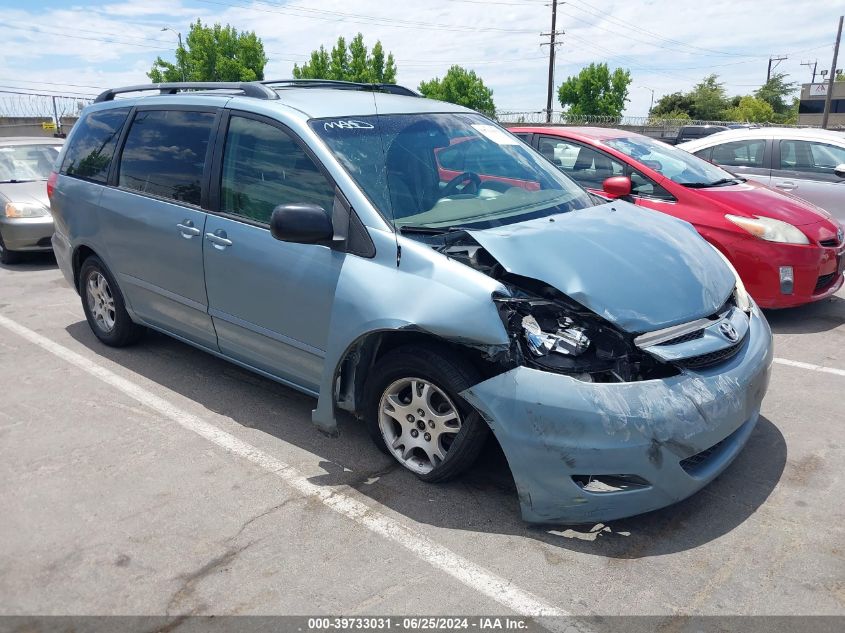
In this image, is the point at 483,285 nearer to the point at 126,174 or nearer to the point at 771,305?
the point at 126,174

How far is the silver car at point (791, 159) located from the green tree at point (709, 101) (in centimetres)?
8944

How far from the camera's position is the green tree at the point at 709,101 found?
300ft

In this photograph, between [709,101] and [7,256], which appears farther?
[709,101]

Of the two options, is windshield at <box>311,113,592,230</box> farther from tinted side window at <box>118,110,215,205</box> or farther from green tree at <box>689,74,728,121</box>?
green tree at <box>689,74,728,121</box>

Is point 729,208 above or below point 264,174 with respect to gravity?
below

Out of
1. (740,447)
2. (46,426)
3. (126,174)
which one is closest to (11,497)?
(46,426)

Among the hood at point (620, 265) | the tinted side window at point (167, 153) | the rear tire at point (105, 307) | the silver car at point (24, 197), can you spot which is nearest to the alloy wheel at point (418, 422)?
the hood at point (620, 265)

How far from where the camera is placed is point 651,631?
2621 millimetres

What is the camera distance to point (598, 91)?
64.9 m

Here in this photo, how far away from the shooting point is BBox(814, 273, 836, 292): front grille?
6.27m

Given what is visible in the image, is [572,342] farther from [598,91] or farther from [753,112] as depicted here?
[753,112]

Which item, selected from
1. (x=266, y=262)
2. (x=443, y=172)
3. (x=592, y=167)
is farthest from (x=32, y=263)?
(x=443, y=172)

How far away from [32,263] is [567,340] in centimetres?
861

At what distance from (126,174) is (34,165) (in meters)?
5.94
